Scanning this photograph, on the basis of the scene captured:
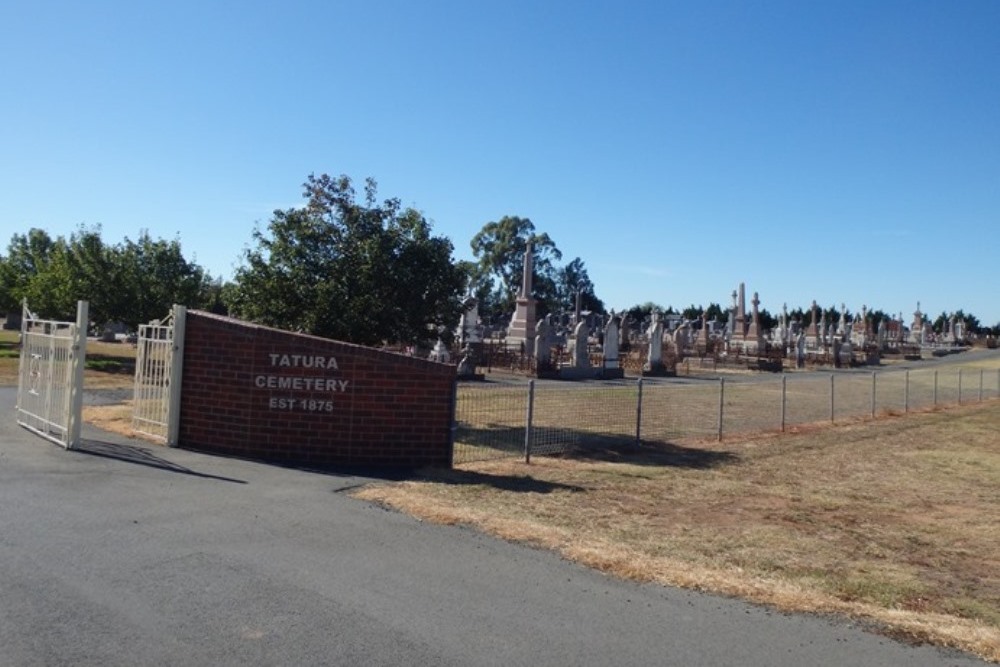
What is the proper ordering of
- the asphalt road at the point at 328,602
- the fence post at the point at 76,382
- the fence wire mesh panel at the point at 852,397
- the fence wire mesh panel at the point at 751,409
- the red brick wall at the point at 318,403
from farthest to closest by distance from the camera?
the fence wire mesh panel at the point at 852,397
the fence wire mesh panel at the point at 751,409
the red brick wall at the point at 318,403
the fence post at the point at 76,382
the asphalt road at the point at 328,602

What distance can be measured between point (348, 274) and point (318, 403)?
3682 millimetres

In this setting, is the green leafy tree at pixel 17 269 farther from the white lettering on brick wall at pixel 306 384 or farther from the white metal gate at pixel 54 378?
the white lettering on brick wall at pixel 306 384

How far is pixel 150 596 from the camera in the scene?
4.66 m

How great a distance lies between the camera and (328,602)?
4723 mm

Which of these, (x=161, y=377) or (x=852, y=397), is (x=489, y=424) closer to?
(x=161, y=377)

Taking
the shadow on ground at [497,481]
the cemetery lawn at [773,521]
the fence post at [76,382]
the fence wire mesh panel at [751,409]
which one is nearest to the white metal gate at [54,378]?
the fence post at [76,382]

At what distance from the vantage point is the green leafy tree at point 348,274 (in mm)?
12797

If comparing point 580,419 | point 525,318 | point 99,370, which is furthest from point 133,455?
point 525,318

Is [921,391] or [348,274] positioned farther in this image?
[921,391]

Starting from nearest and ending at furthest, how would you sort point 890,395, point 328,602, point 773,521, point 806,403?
1. point 328,602
2. point 773,521
3. point 806,403
4. point 890,395

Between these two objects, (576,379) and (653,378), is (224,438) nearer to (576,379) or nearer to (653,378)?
(576,379)

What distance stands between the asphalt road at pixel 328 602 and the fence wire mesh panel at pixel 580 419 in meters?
5.92

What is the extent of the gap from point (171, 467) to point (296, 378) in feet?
5.94

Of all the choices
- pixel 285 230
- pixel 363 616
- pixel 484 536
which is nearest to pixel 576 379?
pixel 285 230
